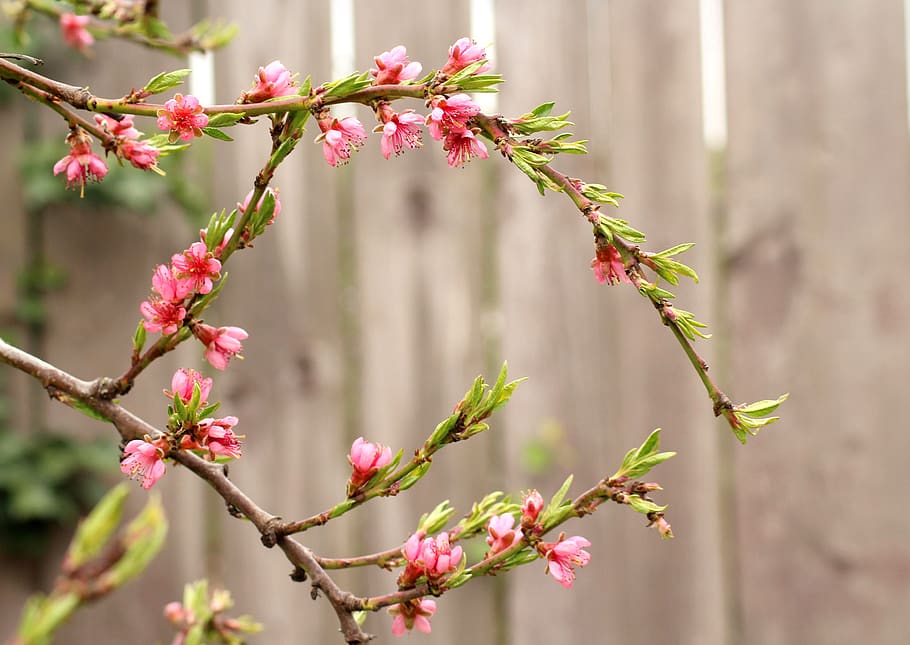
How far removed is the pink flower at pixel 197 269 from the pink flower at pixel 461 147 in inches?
4.5

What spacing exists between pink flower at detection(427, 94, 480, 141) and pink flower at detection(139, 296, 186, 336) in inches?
5.8

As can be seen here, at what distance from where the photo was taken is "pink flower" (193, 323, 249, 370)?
442 millimetres

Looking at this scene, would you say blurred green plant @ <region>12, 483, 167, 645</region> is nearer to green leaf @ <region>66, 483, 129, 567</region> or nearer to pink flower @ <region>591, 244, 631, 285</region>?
green leaf @ <region>66, 483, 129, 567</region>

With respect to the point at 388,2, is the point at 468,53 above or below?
below

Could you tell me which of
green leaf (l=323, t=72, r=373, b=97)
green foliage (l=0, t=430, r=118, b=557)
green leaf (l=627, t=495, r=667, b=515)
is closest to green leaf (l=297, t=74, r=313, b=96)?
green leaf (l=323, t=72, r=373, b=97)

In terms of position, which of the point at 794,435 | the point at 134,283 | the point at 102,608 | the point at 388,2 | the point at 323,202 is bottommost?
the point at 102,608

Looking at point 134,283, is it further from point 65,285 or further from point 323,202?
point 323,202

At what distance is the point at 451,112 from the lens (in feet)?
1.21

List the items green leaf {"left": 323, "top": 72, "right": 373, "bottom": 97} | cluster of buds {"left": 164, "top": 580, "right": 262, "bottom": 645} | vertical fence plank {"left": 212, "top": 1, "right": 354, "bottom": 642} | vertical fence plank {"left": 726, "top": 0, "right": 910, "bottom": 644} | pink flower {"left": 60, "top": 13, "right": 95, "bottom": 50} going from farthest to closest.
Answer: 1. vertical fence plank {"left": 212, "top": 1, "right": 354, "bottom": 642}
2. vertical fence plank {"left": 726, "top": 0, "right": 910, "bottom": 644}
3. pink flower {"left": 60, "top": 13, "right": 95, "bottom": 50}
4. cluster of buds {"left": 164, "top": 580, "right": 262, "bottom": 645}
5. green leaf {"left": 323, "top": 72, "right": 373, "bottom": 97}

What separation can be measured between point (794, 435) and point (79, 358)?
118cm

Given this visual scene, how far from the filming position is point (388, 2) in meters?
1.55

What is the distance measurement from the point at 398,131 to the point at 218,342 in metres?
0.14

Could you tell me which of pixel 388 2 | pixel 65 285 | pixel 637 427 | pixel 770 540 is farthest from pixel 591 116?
pixel 65 285

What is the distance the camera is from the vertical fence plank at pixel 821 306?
55.5 inches
